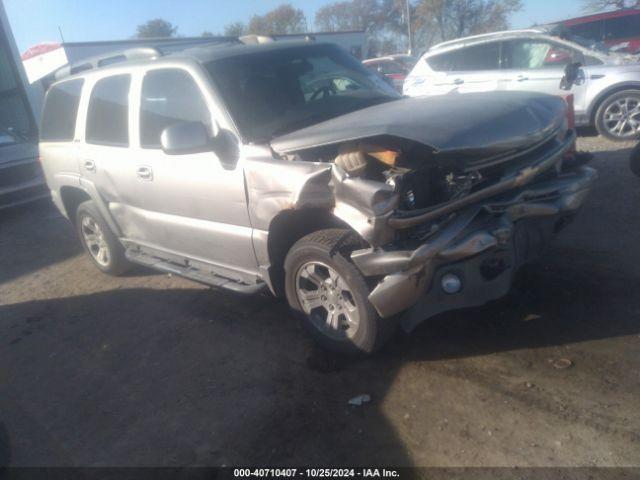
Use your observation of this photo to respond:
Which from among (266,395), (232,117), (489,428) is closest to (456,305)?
(489,428)

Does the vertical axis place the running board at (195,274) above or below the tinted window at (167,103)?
below

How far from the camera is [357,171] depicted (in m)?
2.95

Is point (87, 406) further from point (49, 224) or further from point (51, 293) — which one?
point (49, 224)

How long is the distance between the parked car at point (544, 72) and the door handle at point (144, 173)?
20.5ft

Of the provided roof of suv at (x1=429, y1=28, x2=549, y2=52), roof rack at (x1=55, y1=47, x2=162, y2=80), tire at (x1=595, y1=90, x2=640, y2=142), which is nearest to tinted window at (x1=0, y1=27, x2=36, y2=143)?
roof rack at (x1=55, y1=47, x2=162, y2=80)

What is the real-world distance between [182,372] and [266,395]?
0.77 m

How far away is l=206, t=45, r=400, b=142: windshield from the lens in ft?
12.1

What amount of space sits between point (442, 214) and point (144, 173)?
2579 mm

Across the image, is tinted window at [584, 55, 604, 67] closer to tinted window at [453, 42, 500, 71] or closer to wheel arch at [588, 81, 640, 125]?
wheel arch at [588, 81, 640, 125]

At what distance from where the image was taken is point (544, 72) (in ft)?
26.8

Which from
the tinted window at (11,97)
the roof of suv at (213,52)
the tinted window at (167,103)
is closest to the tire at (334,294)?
the tinted window at (167,103)

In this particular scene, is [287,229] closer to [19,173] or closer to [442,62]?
[442,62]

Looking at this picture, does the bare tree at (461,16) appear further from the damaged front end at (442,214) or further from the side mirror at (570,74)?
the damaged front end at (442,214)

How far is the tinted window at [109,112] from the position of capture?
4465mm
